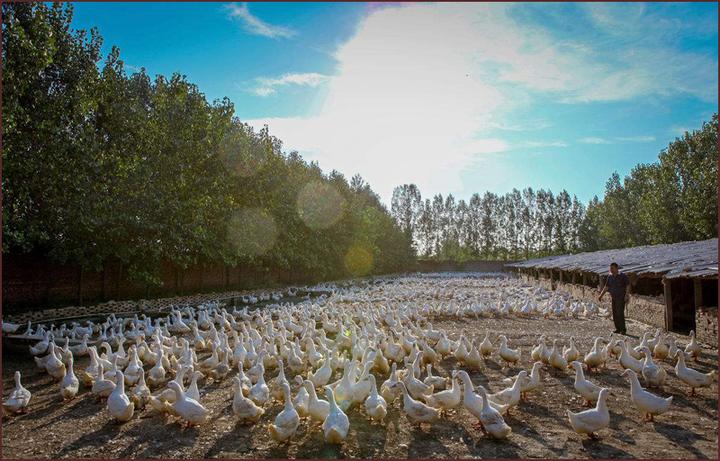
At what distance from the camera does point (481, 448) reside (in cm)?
613

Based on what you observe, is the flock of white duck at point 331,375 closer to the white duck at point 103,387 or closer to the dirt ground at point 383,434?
the white duck at point 103,387

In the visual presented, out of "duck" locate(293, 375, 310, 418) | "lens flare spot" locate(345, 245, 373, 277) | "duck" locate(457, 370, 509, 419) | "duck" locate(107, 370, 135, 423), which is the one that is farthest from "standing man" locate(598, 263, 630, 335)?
"lens flare spot" locate(345, 245, 373, 277)

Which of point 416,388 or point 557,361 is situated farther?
point 557,361

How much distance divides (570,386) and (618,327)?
621cm

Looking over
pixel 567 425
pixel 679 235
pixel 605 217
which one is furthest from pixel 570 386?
pixel 605 217

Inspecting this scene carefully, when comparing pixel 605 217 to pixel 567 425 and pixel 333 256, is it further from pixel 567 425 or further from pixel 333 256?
pixel 567 425

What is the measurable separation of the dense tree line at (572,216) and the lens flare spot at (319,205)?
102ft

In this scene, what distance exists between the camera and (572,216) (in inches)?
3669

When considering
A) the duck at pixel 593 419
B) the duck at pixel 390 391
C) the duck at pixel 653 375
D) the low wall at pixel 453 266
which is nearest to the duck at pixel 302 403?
the duck at pixel 390 391

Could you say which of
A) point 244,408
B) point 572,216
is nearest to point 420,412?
point 244,408

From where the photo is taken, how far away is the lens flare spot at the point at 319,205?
41.3 meters

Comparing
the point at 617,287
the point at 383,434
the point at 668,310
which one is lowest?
the point at 383,434

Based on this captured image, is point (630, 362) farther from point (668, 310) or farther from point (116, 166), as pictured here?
point (116, 166)

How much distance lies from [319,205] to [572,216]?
2619 inches
